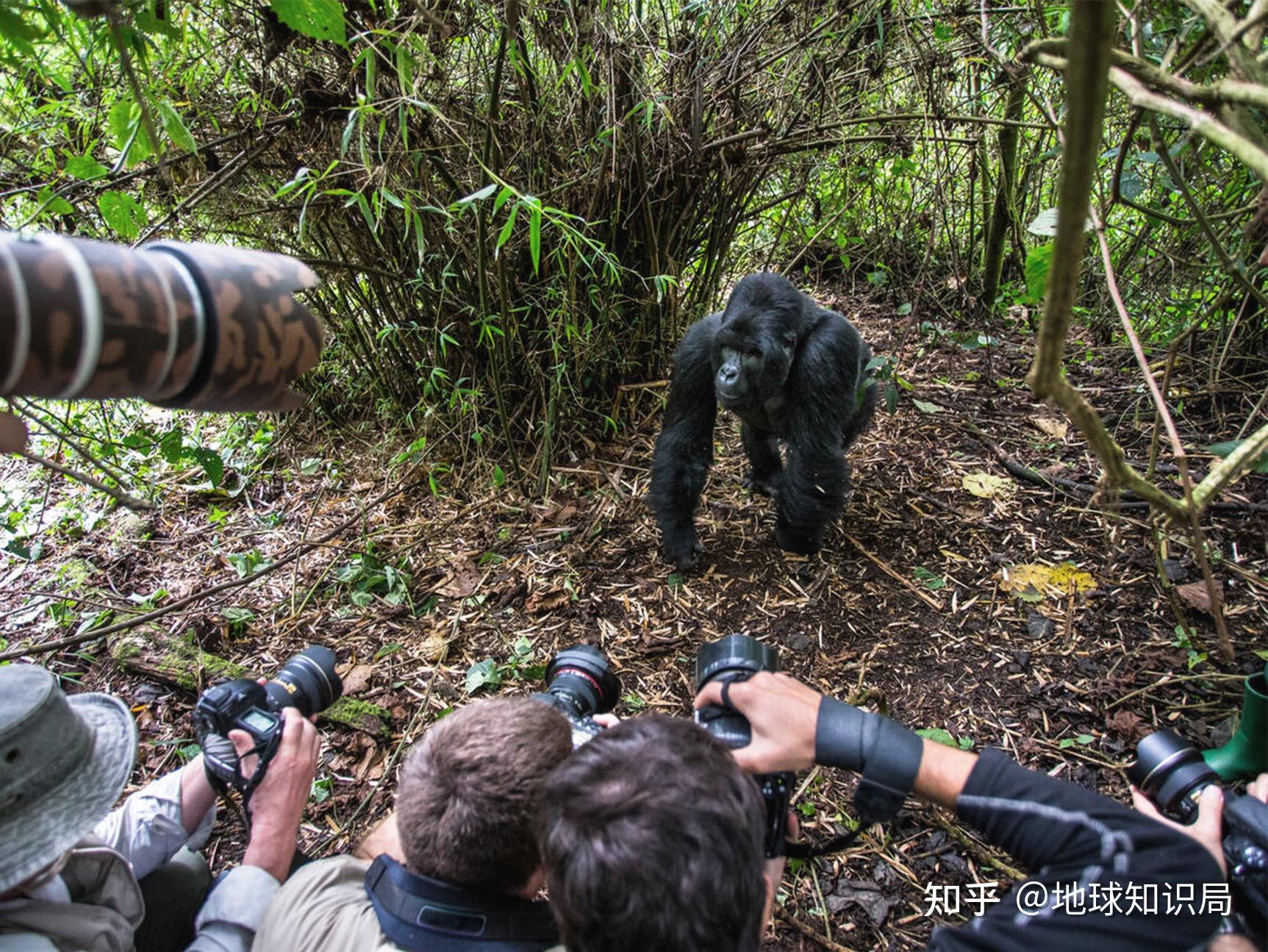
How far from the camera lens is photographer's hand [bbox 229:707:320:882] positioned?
162 centimetres

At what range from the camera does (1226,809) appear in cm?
133

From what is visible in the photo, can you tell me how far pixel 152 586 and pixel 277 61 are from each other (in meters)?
2.25

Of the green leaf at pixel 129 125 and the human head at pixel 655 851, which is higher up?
the green leaf at pixel 129 125

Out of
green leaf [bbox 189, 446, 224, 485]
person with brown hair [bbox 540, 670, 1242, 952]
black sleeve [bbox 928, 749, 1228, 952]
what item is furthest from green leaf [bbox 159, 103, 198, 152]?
black sleeve [bbox 928, 749, 1228, 952]

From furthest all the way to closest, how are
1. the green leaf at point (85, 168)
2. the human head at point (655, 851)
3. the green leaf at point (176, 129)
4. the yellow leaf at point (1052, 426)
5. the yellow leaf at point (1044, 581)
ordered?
the yellow leaf at point (1052, 426) → the yellow leaf at point (1044, 581) → the green leaf at point (85, 168) → the green leaf at point (176, 129) → the human head at point (655, 851)

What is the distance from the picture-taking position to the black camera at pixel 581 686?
179 centimetres

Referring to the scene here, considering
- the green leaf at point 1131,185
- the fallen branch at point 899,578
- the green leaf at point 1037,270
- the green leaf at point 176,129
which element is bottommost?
the fallen branch at point 899,578

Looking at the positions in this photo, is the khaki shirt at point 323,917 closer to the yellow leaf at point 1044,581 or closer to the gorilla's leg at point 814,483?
the gorilla's leg at point 814,483

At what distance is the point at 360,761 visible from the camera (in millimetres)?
2473

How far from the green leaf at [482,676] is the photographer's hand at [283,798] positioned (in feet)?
3.02

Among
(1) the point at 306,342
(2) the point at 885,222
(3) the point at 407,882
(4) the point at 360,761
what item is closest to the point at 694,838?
(3) the point at 407,882

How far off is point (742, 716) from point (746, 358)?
168cm

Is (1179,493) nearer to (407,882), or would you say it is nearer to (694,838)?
(694,838)

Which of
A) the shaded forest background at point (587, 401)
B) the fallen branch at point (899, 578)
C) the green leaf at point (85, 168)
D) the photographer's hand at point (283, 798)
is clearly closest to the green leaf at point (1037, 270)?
the shaded forest background at point (587, 401)
